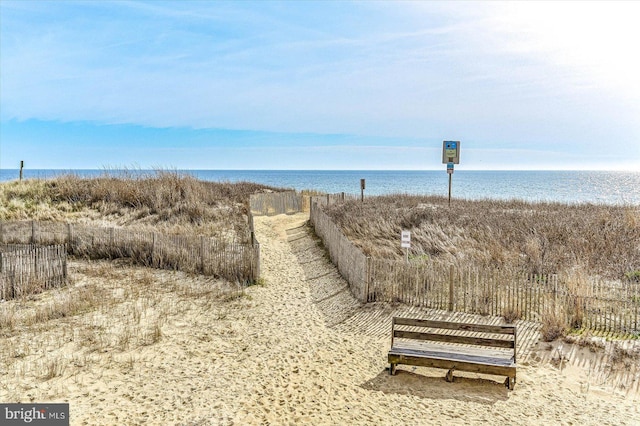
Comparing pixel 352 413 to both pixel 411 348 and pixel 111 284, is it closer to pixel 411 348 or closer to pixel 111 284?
pixel 411 348

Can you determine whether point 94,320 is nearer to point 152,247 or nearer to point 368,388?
point 152,247

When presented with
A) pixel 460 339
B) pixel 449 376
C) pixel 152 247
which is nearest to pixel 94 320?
pixel 152 247

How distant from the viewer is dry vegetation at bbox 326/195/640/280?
40.8 feet

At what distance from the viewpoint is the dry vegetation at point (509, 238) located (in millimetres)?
12438

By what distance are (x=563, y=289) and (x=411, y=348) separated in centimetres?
428

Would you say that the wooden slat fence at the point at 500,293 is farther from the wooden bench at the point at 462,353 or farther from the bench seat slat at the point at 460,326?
the bench seat slat at the point at 460,326

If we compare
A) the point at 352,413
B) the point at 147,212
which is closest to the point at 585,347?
the point at 352,413

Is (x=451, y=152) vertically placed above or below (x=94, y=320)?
above

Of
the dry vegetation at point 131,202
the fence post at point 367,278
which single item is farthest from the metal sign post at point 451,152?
the fence post at point 367,278

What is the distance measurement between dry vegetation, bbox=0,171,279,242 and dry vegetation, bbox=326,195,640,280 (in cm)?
664

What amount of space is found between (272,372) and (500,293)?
5074 mm

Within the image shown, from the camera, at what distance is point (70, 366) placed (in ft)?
24.5

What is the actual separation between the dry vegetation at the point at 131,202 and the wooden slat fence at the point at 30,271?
7496 millimetres

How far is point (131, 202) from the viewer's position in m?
25.0
